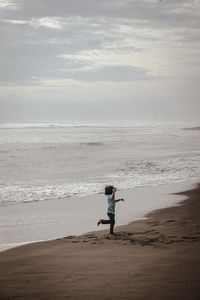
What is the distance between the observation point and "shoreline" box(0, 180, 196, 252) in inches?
363

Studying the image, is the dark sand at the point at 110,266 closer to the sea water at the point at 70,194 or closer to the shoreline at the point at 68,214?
the shoreline at the point at 68,214

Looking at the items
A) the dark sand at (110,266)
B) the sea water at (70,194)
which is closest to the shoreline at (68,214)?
the sea water at (70,194)

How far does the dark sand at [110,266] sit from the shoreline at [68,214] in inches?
41.5

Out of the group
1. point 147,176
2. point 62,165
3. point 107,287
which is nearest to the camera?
point 107,287

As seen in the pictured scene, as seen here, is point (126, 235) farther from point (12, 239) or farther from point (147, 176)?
point (147, 176)

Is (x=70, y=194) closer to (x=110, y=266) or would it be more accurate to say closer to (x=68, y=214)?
(x=68, y=214)

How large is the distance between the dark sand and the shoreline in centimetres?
105

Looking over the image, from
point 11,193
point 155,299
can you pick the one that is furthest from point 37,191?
point 155,299

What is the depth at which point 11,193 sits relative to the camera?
15.6m

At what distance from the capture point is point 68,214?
1143 centimetres

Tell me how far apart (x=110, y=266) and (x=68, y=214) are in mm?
5985

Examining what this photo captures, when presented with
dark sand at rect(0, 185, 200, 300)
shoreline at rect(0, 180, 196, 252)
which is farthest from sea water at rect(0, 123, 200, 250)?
dark sand at rect(0, 185, 200, 300)

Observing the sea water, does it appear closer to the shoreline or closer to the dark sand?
the shoreline

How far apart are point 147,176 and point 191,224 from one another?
1138 cm
